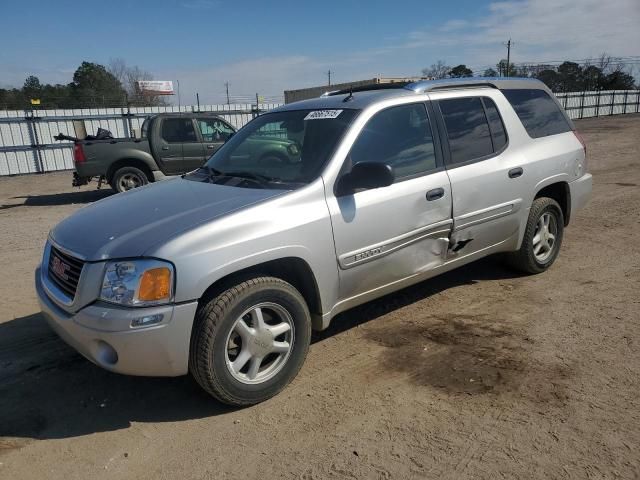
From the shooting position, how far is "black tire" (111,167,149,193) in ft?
36.3

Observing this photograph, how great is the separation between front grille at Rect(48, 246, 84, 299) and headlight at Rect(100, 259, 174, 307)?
335 mm

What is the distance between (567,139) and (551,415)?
3.35 metres

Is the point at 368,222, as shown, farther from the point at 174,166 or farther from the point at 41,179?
the point at 41,179

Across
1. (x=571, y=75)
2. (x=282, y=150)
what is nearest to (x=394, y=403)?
(x=282, y=150)

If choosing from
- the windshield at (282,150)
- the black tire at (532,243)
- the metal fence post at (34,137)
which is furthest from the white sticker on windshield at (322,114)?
the metal fence post at (34,137)

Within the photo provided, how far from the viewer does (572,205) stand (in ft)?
17.5

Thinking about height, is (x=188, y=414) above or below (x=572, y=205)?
below

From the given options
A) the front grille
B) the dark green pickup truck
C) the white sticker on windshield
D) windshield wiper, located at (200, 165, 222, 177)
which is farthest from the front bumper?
the dark green pickup truck

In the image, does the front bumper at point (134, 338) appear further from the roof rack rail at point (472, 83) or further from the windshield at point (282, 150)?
the roof rack rail at point (472, 83)

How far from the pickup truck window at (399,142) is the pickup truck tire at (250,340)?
3.74ft

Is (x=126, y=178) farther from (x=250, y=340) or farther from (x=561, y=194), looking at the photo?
(x=250, y=340)

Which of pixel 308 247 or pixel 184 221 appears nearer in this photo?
pixel 184 221

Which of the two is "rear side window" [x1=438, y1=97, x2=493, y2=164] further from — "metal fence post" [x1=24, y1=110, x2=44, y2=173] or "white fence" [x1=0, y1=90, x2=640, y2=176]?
"metal fence post" [x1=24, y1=110, x2=44, y2=173]

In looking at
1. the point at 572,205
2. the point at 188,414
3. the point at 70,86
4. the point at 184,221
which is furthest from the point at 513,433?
the point at 70,86
